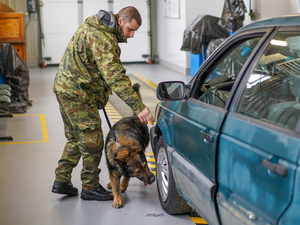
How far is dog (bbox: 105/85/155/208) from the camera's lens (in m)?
3.54

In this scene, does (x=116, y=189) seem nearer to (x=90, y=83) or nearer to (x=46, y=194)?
(x=46, y=194)

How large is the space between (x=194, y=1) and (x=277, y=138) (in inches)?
437

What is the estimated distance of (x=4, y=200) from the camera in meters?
3.96

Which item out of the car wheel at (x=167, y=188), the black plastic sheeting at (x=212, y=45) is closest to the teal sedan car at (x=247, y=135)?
the car wheel at (x=167, y=188)

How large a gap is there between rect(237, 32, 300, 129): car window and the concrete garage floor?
5.25 feet

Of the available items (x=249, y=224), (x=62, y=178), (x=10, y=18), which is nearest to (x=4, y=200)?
(x=62, y=178)

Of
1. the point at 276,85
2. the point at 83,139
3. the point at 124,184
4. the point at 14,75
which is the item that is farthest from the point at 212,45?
the point at 276,85

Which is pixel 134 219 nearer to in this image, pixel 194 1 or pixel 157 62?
pixel 194 1

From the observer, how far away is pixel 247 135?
1902 millimetres

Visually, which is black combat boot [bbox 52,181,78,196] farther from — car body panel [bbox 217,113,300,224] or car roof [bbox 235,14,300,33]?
car roof [bbox 235,14,300,33]

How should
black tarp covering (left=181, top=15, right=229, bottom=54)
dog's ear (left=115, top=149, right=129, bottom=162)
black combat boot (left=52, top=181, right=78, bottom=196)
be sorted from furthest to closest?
black tarp covering (left=181, top=15, right=229, bottom=54)
black combat boot (left=52, top=181, right=78, bottom=196)
dog's ear (left=115, top=149, right=129, bottom=162)

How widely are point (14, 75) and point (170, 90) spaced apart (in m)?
6.23

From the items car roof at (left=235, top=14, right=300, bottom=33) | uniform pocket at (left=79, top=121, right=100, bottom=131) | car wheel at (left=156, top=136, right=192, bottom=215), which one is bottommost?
car wheel at (left=156, top=136, right=192, bottom=215)

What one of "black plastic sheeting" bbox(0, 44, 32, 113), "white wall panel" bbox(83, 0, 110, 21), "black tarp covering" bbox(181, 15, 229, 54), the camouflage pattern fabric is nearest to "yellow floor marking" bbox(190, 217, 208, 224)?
the camouflage pattern fabric
